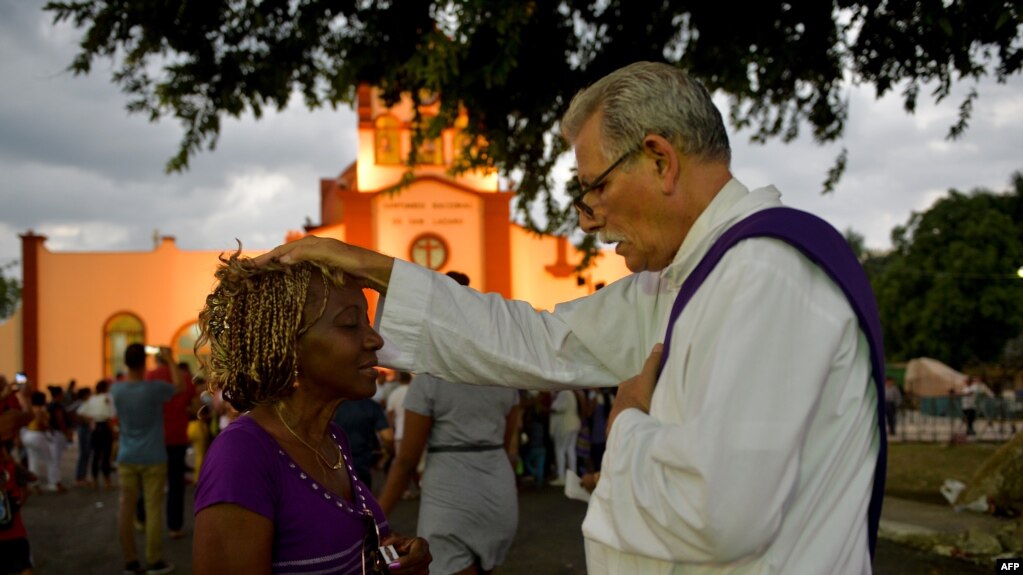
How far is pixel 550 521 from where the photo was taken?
33.1 feet

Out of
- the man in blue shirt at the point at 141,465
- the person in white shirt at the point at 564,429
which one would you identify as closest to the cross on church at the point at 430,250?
the person in white shirt at the point at 564,429

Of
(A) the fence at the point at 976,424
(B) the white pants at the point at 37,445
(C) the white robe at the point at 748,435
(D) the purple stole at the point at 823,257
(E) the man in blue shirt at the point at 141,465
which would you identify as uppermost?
(D) the purple stole at the point at 823,257

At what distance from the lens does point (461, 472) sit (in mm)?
4668

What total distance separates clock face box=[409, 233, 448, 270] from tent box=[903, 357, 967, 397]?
1729cm

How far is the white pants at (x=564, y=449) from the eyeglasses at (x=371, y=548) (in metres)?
10.9

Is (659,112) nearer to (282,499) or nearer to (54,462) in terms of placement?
(282,499)

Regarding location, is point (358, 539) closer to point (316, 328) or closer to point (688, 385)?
point (316, 328)

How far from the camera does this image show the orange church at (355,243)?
92.3ft

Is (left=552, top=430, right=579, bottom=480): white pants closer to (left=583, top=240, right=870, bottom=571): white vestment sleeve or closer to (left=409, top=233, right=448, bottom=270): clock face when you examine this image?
(left=583, top=240, right=870, bottom=571): white vestment sleeve

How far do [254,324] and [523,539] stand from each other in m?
7.20

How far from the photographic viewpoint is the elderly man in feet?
4.67

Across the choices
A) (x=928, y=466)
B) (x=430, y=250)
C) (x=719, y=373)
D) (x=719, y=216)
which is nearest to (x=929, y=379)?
(x=928, y=466)

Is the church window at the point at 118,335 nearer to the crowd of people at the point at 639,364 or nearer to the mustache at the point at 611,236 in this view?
the crowd of people at the point at 639,364

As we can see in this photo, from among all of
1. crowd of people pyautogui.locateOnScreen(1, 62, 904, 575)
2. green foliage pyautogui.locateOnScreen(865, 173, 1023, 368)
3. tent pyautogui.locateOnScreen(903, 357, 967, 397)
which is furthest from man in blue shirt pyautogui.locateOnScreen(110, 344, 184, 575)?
green foliage pyautogui.locateOnScreen(865, 173, 1023, 368)
